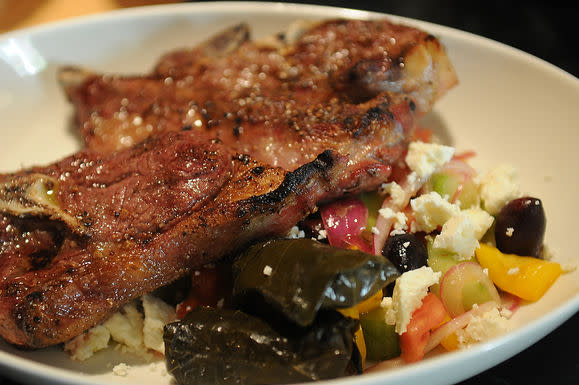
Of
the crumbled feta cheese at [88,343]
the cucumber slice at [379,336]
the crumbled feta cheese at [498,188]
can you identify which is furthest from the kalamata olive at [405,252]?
the crumbled feta cheese at [88,343]

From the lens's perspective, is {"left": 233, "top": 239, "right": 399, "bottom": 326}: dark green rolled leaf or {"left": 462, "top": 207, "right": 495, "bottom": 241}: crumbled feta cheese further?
{"left": 462, "top": 207, "right": 495, "bottom": 241}: crumbled feta cheese

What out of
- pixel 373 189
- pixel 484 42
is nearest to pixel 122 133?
pixel 373 189

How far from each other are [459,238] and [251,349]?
1.29 m

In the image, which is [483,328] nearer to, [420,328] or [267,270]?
[420,328]

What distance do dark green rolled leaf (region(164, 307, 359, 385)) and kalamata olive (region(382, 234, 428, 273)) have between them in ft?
1.87

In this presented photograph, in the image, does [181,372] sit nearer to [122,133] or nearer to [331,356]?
[331,356]

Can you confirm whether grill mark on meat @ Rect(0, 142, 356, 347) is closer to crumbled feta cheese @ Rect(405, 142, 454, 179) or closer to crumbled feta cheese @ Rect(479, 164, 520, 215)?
crumbled feta cheese @ Rect(405, 142, 454, 179)

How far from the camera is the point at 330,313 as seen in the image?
8.05 ft

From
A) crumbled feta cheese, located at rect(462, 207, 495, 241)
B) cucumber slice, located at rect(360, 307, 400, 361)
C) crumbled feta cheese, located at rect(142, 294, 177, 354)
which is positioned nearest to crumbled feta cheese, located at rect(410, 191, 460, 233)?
crumbled feta cheese, located at rect(462, 207, 495, 241)

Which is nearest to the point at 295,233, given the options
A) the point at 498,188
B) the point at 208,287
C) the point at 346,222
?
the point at 346,222

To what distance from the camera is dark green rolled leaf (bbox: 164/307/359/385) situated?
2.39 metres

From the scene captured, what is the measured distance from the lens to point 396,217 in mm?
3092

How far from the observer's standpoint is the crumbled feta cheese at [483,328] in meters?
2.60

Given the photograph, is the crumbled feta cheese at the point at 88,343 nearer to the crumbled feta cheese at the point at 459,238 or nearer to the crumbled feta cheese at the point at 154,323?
the crumbled feta cheese at the point at 154,323
